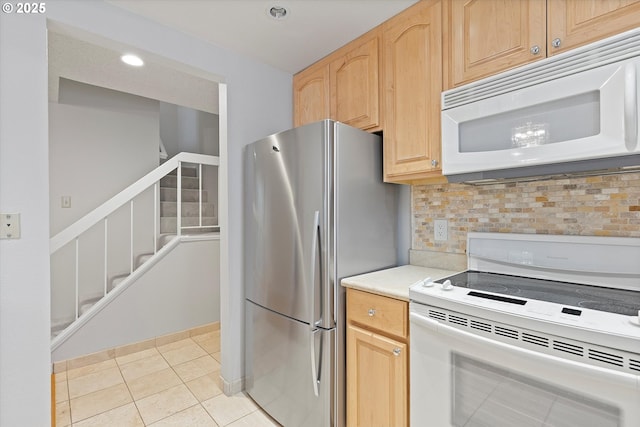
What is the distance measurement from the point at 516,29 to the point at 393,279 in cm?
122

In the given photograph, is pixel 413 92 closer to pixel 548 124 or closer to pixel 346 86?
pixel 346 86

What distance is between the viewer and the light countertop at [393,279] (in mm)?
1401

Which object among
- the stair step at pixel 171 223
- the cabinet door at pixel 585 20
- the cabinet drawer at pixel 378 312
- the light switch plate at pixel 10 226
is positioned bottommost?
the cabinet drawer at pixel 378 312

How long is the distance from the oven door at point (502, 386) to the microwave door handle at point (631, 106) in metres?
0.72

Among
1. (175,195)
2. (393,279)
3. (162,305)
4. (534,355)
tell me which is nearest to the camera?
(534,355)

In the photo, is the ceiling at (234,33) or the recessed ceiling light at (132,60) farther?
the recessed ceiling light at (132,60)

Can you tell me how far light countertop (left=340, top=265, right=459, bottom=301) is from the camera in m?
1.40

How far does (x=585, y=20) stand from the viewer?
44.7 inches

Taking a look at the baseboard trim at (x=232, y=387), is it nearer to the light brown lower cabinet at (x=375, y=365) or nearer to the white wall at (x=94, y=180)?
the light brown lower cabinet at (x=375, y=365)

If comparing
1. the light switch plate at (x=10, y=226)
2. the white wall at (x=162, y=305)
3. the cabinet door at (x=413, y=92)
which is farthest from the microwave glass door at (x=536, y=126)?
the white wall at (x=162, y=305)

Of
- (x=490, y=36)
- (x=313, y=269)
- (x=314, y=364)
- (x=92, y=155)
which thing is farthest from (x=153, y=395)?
(x=490, y=36)

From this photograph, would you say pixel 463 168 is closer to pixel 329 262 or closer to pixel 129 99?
pixel 329 262

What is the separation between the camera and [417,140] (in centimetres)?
162

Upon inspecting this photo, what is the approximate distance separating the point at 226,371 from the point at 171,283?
1233mm
